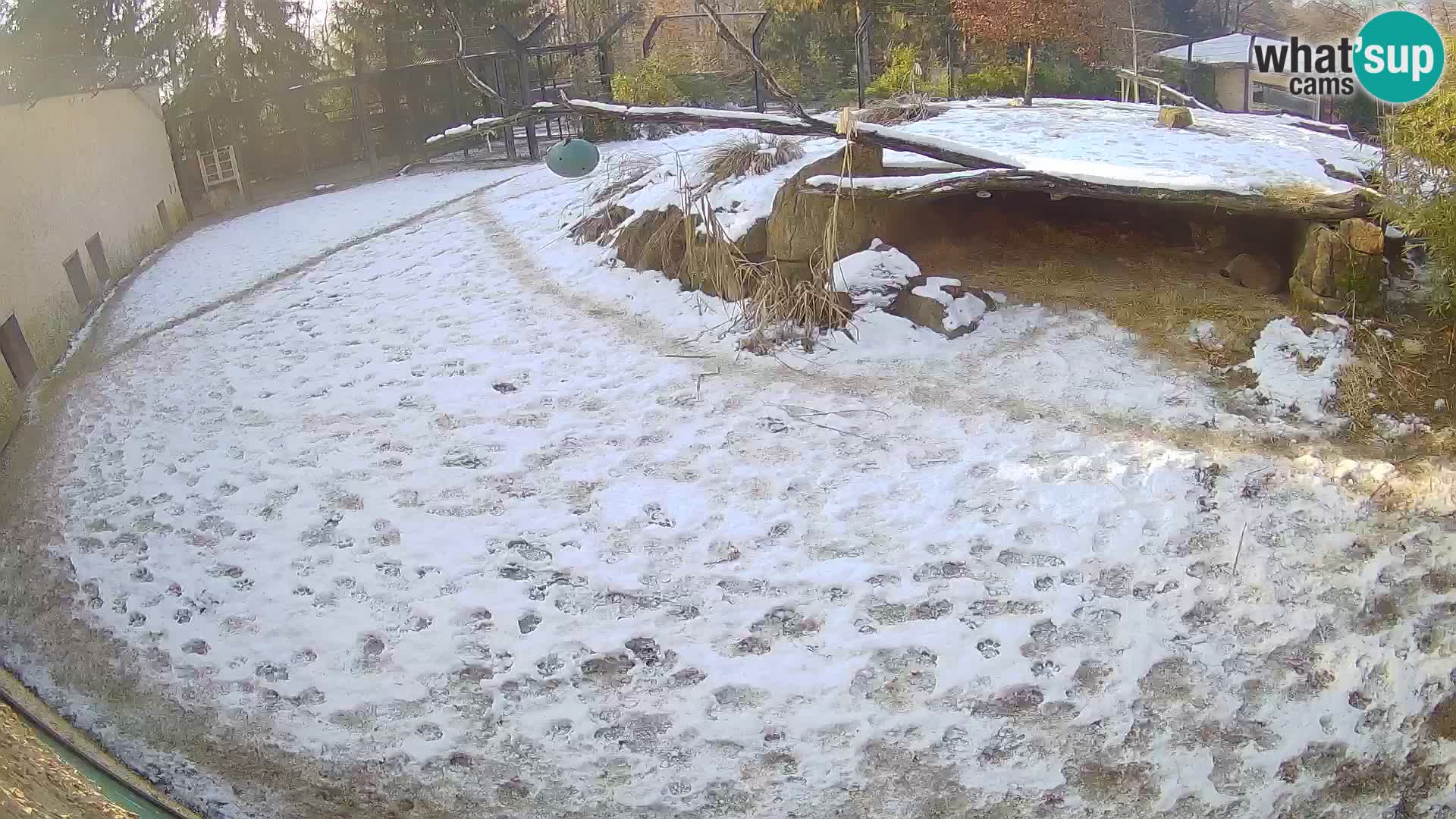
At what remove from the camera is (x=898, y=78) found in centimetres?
1352

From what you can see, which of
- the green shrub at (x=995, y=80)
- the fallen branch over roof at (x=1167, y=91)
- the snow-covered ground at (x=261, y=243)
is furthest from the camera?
the green shrub at (x=995, y=80)

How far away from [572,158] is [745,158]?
1.61 metres

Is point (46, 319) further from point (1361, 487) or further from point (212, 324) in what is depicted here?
point (1361, 487)

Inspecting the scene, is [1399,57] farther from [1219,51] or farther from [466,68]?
[1219,51]

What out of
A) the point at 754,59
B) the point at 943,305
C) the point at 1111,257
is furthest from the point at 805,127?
the point at 1111,257

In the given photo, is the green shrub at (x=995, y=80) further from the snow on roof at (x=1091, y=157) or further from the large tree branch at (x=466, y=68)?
the large tree branch at (x=466, y=68)

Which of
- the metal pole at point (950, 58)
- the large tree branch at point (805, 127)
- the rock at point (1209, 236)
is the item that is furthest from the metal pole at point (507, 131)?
the rock at point (1209, 236)

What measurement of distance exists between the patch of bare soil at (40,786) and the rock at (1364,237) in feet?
19.3

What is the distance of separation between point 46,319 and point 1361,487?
24.0 ft

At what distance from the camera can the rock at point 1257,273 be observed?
577cm

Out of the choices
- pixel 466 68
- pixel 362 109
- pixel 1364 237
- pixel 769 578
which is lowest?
pixel 769 578

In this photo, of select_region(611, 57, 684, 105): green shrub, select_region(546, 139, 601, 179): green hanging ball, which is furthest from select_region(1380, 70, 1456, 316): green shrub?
select_region(611, 57, 684, 105): green shrub

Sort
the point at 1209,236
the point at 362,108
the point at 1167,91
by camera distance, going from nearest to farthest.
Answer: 1. the point at 1209,236
2. the point at 1167,91
3. the point at 362,108

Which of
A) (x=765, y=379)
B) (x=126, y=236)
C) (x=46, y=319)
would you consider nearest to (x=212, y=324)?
(x=46, y=319)
